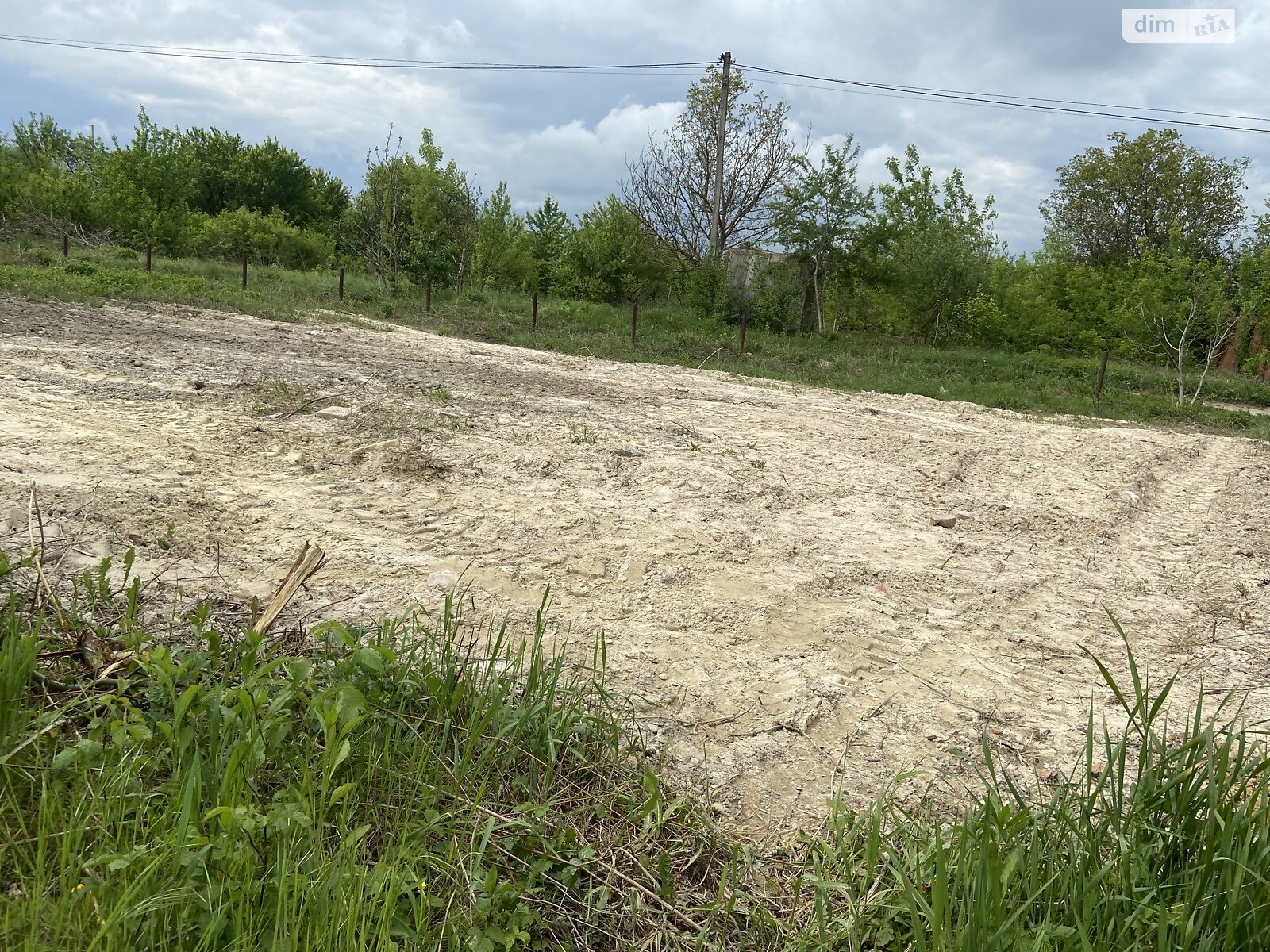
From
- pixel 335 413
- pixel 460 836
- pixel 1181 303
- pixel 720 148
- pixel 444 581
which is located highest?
pixel 720 148

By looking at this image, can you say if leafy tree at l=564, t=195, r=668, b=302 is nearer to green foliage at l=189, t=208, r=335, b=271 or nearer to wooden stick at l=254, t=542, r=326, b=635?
green foliage at l=189, t=208, r=335, b=271

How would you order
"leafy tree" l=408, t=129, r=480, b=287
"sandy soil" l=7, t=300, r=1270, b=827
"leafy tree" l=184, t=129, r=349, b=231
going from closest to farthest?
"sandy soil" l=7, t=300, r=1270, b=827 < "leafy tree" l=408, t=129, r=480, b=287 < "leafy tree" l=184, t=129, r=349, b=231

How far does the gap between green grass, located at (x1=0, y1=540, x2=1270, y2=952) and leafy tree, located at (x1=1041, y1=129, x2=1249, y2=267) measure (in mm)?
31181

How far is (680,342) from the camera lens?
17.3 meters

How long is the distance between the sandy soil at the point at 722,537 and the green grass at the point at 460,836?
16.2 inches

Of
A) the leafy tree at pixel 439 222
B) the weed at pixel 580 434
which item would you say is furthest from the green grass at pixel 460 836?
the leafy tree at pixel 439 222

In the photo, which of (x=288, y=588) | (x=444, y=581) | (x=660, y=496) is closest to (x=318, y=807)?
(x=288, y=588)

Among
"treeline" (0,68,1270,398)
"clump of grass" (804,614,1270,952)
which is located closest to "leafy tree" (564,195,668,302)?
"treeline" (0,68,1270,398)

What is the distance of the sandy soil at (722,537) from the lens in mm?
3348

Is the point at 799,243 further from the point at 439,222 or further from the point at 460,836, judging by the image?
the point at 460,836

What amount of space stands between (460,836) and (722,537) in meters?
3.01

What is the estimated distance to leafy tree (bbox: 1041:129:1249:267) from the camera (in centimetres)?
2969

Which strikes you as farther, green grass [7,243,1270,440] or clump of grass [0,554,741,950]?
green grass [7,243,1270,440]

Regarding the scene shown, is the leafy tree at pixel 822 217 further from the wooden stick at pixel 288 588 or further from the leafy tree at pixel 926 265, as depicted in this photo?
the wooden stick at pixel 288 588
